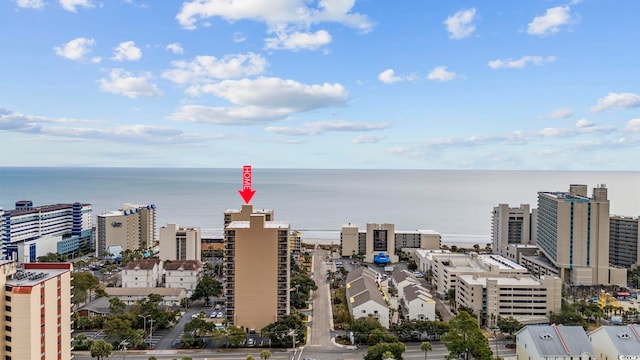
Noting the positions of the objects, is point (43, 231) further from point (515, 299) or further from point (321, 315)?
point (515, 299)

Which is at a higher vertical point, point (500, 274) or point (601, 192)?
point (601, 192)

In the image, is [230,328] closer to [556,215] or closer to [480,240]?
[556,215]

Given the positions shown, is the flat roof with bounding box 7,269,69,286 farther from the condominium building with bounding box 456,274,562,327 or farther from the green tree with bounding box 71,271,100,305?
the condominium building with bounding box 456,274,562,327

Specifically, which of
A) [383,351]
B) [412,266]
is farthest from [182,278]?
[412,266]

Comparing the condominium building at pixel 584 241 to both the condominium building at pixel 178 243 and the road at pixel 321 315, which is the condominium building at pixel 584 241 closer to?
the road at pixel 321 315

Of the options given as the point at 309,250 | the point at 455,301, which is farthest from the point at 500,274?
the point at 309,250

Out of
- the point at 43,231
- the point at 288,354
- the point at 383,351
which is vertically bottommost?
the point at 288,354

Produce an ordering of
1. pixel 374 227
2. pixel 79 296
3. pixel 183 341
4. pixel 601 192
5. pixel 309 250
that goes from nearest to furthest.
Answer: pixel 183 341
pixel 79 296
pixel 601 192
pixel 374 227
pixel 309 250

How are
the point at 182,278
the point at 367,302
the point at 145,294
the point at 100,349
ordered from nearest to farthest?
the point at 100,349, the point at 367,302, the point at 145,294, the point at 182,278
